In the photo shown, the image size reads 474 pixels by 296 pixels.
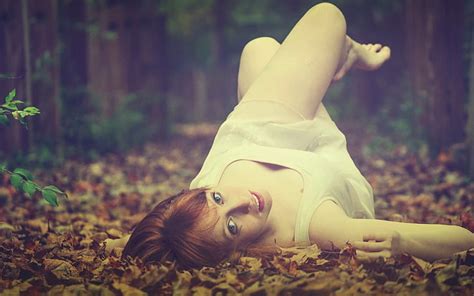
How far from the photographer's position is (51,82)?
9.55m

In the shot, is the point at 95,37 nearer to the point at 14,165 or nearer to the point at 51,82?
the point at 51,82

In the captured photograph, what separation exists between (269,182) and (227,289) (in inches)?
33.1

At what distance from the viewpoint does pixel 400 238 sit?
3332mm

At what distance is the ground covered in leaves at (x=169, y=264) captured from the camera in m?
3.13

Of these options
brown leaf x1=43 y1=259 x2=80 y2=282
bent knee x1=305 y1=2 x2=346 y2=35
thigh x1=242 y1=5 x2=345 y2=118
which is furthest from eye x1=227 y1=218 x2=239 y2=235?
bent knee x1=305 y1=2 x2=346 y2=35

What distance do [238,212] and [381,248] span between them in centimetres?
69

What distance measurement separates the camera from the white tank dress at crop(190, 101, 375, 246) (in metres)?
3.92

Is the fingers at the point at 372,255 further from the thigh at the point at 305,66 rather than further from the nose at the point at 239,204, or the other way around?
the thigh at the point at 305,66

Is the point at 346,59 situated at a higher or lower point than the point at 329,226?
higher

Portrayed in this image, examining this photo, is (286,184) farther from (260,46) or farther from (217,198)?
(260,46)

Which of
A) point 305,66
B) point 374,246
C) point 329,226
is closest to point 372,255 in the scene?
point 374,246

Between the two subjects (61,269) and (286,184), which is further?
(286,184)

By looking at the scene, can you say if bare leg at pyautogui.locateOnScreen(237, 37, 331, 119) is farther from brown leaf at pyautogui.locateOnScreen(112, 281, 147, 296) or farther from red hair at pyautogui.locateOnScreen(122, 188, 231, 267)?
brown leaf at pyautogui.locateOnScreen(112, 281, 147, 296)

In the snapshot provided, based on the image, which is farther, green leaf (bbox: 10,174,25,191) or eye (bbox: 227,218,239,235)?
eye (bbox: 227,218,239,235)
